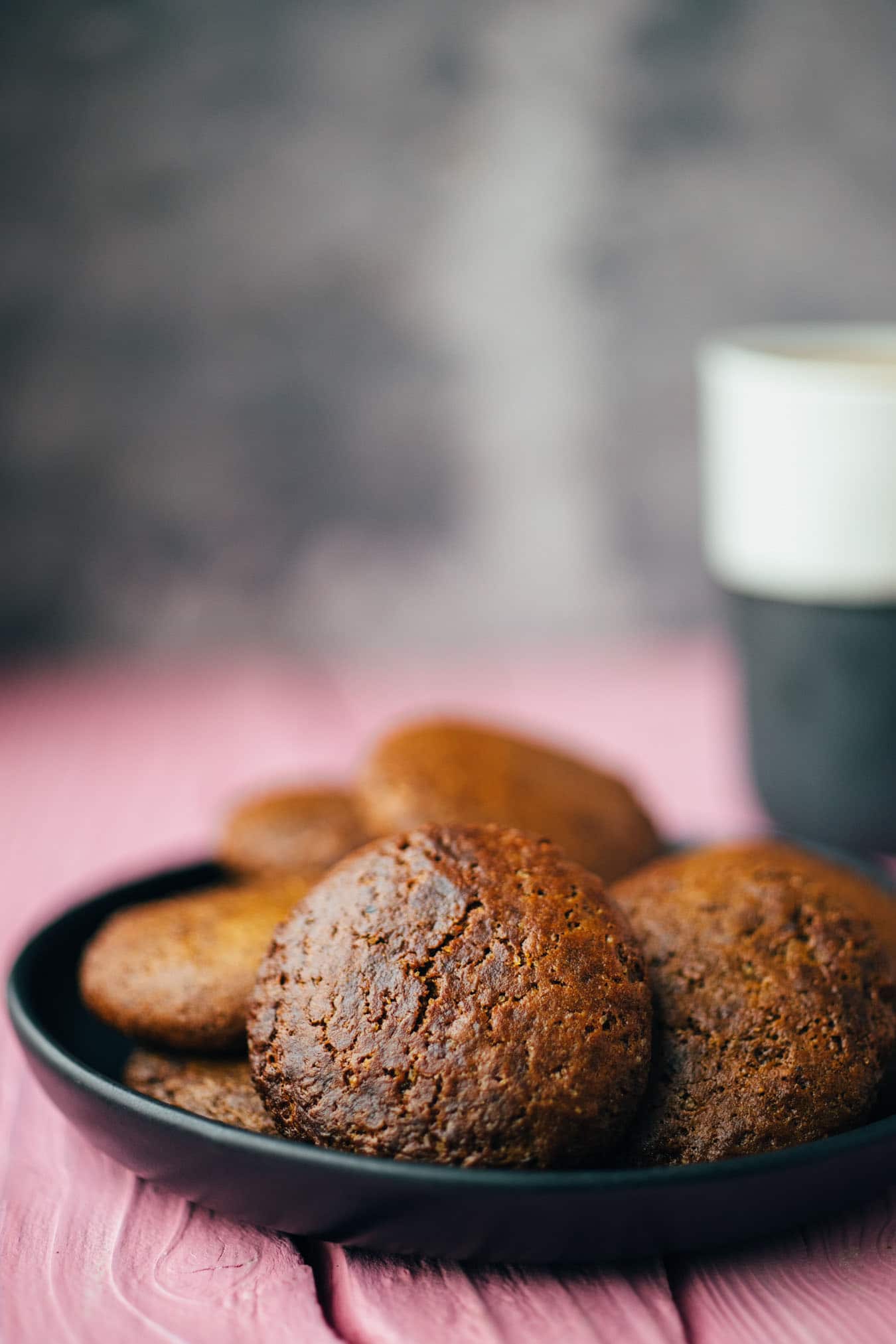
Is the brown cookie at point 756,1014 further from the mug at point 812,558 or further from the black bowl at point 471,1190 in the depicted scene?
the mug at point 812,558

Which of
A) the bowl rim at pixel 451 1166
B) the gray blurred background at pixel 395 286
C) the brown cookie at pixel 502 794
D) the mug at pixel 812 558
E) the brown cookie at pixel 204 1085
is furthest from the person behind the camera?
the gray blurred background at pixel 395 286

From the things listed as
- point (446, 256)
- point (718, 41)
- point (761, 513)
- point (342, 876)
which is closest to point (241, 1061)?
point (342, 876)

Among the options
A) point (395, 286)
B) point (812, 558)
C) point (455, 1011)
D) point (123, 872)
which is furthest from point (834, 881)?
point (395, 286)

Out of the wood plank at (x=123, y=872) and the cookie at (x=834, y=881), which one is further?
the cookie at (x=834, y=881)

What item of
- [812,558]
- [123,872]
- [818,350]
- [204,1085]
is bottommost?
[123,872]

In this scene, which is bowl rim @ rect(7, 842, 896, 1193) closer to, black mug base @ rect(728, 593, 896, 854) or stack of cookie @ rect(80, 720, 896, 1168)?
stack of cookie @ rect(80, 720, 896, 1168)

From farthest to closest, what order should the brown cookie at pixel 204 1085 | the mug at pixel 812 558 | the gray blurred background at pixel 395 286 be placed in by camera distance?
the gray blurred background at pixel 395 286 < the mug at pixel 812 558 < the brown cookie at pixel 204 1085

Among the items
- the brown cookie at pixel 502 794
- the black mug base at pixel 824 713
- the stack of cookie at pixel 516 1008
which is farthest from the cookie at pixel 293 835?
the black mug base at pixel 824 713

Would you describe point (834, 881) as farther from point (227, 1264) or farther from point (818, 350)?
point (818, 350)
